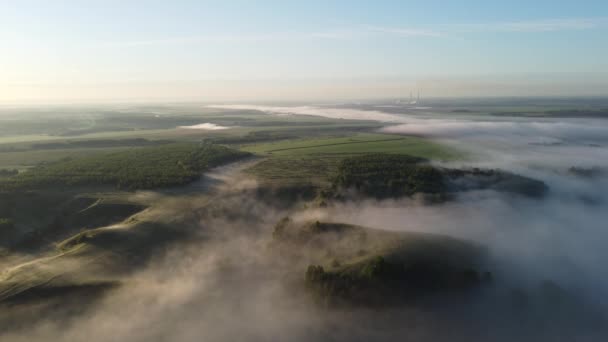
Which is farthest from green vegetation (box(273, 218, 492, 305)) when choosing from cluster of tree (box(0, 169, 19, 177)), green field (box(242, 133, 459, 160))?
cluster of tree (box(0, 169, 19, 177))

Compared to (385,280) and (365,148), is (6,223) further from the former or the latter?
(365,148)

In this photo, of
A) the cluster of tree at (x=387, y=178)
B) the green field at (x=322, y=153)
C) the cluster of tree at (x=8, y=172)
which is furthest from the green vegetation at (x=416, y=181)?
the cluster of tree at (x=8, y=172)

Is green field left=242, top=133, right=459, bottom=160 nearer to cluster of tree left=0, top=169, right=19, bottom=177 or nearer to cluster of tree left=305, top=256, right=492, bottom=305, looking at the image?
cluster of tree left=0, top=169, right=19, bottom=177

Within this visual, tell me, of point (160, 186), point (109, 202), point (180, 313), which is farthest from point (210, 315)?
point (160, 186)

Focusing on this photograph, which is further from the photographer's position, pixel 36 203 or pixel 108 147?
pixel 108 147

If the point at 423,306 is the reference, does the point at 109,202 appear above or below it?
above

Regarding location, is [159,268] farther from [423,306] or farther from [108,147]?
[108,147]

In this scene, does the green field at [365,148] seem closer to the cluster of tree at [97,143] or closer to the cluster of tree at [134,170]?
the cluster of tree at [134,170]
